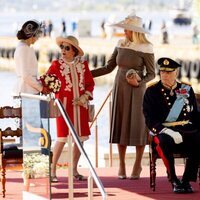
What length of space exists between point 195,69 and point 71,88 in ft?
101

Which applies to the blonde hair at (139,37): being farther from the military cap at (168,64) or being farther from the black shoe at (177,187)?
the black shoe at (177,187)

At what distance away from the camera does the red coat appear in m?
11.5

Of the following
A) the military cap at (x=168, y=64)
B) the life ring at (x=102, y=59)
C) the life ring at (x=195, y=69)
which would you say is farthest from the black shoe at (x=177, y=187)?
the life ring at (x=102, y=59)

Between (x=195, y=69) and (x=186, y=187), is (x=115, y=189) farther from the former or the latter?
(x=195, y=69)

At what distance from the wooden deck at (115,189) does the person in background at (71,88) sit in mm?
388

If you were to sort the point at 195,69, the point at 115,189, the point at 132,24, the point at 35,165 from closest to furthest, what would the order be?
the point at 35,165 < the point at 115,189 < the point at 132,24 < the point at 195,69

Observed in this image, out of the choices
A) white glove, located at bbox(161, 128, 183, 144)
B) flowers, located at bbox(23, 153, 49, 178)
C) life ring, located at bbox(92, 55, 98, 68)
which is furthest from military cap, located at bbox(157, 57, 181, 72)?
life ring, located at bbox(92, 55, 98, 68)

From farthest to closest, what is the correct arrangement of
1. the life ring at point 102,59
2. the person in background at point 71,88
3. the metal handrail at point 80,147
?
the life ring at point 102,59, the person in background at point 71,88, the metal handrail at point 80,147

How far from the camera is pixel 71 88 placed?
11.5 m

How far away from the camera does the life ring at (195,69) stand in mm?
41969

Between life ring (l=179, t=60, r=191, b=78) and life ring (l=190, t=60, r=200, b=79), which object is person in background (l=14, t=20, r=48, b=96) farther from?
life ring (l=179, t=60, r=191, b=78)

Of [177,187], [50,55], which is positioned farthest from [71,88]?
[50,55]

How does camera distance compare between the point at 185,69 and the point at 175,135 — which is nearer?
the point at 175,135

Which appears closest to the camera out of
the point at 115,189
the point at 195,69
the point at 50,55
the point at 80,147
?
the point at 80,147
